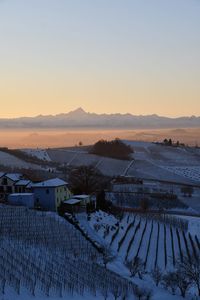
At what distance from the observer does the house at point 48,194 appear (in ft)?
109

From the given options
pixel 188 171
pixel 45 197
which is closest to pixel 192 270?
pixel 45 197

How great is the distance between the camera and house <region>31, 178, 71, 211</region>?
109ft

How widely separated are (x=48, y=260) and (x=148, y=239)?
30.3ft

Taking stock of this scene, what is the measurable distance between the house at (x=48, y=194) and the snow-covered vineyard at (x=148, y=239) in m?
3.12

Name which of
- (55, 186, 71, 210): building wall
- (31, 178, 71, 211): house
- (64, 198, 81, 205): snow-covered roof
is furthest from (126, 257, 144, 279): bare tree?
(55, 186, 71, 210): building wall

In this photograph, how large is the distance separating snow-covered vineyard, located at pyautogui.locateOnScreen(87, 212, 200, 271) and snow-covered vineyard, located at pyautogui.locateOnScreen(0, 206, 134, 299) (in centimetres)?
212

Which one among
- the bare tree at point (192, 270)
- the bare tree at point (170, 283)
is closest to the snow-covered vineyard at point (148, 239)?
the bare tree at point (192, 270)

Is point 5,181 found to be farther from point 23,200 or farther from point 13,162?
point 13,162

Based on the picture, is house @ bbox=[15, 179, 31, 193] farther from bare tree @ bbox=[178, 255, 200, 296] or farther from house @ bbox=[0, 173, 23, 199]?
bare tree @ bbox=[178, 255, 200, 296]

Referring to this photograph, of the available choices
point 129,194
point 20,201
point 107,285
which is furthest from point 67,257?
point 129,194

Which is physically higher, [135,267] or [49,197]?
[49,197]

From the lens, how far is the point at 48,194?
3338cm

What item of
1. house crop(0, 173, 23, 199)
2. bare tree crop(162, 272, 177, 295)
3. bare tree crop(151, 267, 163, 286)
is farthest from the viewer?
house crop(0, 173, 23, 199)

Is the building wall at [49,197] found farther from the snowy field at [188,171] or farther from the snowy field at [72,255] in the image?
the snowy field at [188,171]
